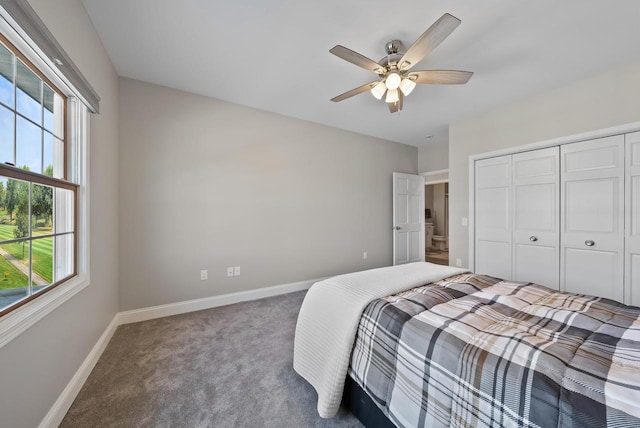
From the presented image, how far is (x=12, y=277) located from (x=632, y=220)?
14.8 ft

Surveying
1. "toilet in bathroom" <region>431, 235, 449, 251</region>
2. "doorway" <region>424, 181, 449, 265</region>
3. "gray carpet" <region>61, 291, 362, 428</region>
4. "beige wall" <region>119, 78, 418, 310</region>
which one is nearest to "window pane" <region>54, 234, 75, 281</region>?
"gray carpet" <region>61, 291, 362, 428</region>

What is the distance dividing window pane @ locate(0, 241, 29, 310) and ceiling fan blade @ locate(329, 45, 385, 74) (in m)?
1.98

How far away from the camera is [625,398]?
2.05 ft

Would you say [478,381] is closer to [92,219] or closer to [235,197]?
[92,219]

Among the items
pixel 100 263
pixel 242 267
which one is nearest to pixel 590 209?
pixel 242 267

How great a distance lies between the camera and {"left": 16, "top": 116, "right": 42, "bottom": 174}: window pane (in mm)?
1149

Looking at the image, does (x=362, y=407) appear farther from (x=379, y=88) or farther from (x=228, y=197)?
(x=228, y=197)

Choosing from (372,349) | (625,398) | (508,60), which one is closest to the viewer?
(625,398)

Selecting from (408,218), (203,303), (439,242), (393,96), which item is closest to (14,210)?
(203,303)

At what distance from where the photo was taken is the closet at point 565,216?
7.41 feet

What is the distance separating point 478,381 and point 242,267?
106 inches

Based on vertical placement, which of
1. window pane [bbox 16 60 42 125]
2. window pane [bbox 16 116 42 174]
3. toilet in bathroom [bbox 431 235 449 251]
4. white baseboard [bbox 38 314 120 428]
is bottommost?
white baseboard [bbox 38 314 120 428]

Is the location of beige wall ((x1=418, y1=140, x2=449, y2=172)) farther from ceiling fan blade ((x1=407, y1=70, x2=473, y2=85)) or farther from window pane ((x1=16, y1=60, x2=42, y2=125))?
window pane ((x1=16, y1=60, x2=42, y2=125))

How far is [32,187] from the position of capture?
126 centimetres
